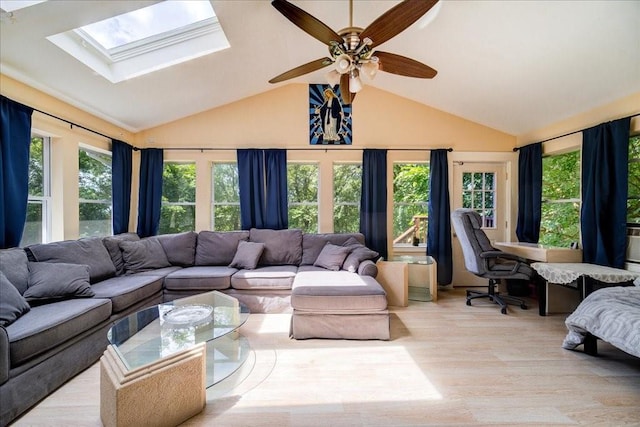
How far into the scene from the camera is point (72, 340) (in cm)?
204

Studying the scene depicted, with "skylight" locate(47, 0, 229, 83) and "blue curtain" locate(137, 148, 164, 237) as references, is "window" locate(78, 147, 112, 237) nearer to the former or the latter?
"blue curtain" locate(137, 148, 164, 237)

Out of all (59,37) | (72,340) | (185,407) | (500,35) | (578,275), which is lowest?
(185,407)

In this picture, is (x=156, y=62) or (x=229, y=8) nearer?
(x=229, y=8)

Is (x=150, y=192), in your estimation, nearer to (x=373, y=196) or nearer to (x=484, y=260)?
(x=373, y=196)

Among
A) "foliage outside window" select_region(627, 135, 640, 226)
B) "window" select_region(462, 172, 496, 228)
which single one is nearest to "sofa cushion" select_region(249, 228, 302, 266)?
"window" select_region(462, 172, 496, 228)

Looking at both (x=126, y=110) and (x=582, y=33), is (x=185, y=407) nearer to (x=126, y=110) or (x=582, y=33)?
(x=126, y=110)

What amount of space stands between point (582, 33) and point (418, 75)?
1439mm

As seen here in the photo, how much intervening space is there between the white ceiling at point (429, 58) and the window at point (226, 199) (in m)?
0.94

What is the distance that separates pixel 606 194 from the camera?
295 centimetres

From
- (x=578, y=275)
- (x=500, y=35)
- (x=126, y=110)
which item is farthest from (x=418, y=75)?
(x=126, y=110)

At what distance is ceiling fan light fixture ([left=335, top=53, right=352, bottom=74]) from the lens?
Answer: 189 cm

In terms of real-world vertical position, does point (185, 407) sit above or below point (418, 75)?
below

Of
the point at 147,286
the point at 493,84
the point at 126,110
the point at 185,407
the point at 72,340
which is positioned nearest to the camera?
the point at 185,407

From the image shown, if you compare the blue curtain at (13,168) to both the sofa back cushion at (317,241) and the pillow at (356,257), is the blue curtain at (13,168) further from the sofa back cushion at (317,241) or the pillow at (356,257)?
the pillow at (356,257)
